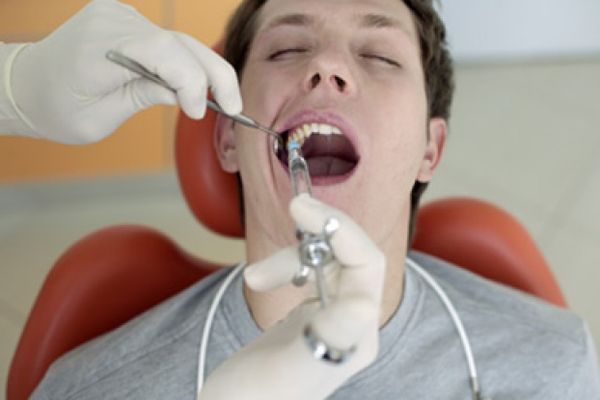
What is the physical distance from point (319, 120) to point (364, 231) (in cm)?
17

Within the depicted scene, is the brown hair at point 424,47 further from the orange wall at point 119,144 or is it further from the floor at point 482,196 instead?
the floor at point 482,196

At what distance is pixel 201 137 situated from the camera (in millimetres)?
1360

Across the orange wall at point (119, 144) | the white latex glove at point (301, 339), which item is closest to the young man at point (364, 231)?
the white latex glove at point (301, 339)

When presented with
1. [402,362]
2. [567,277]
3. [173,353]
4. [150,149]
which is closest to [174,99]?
[173,353]

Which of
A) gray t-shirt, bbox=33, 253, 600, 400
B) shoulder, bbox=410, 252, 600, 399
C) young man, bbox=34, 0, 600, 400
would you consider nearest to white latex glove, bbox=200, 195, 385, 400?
young man, bbox=34, 0, 600, 400

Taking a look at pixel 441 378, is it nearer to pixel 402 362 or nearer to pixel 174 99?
pixel 402 362

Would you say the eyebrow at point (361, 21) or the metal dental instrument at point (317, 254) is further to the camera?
the eyebrow at point (361, 21)

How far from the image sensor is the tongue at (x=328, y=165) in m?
1.36

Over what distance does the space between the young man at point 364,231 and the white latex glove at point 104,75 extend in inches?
6.1

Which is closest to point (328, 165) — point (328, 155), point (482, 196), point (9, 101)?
point (328, 155)

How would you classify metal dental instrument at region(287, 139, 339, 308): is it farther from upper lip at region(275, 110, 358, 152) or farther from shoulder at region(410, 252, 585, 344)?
shoulder at region(410, 252, 585, 344)

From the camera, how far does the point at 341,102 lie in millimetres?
1106

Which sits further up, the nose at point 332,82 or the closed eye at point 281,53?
the closed eye at point 281,53

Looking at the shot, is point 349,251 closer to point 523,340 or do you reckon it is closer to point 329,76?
point 329,76
